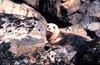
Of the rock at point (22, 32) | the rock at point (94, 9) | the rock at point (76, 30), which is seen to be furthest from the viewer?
the rock at point (94, 9)

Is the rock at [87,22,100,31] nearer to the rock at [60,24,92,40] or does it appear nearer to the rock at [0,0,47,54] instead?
the rock at [60,24,92,40]

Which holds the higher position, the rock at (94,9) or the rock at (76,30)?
the rock at (94,9)

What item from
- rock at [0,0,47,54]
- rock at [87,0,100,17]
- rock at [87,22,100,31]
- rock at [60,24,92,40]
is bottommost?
rock at [60,24,92,40]

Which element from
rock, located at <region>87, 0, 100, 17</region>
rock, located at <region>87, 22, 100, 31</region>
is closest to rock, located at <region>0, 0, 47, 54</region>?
rock, located at <region>87, 22, 100, 31</region>

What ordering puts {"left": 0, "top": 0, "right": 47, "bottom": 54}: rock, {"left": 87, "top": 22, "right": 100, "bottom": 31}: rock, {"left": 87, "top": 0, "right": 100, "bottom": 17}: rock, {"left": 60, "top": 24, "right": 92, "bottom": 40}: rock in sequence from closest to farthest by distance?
{"left": 0, "top": 0, "right": 47, "bottom": 54}: rock, {"left": 60, "top": 24, "right": 92, "bottom": 40}: rock, {"left": 87, "top": 22, "right": 100, "bottom": 31}: rock, {"left": 87, "top": 0, "right": 100, "bottom": 17}: rock

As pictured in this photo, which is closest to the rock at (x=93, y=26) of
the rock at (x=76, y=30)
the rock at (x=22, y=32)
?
the rock at (x=76, y=30)

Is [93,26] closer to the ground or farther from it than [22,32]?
closer to the ground

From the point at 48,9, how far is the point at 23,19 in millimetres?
1532

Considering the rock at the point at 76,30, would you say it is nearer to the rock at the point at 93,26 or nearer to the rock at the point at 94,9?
the rock at the point at 93,26

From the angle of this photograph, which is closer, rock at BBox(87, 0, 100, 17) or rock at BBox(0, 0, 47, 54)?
rock at BBox(0, 0, 47, 54)

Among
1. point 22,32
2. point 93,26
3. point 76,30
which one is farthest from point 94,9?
point 22,32

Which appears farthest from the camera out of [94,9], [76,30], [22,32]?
[94,9]

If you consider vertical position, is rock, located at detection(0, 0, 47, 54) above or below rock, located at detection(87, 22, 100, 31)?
above

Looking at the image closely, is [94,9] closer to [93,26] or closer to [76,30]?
[93,26]
